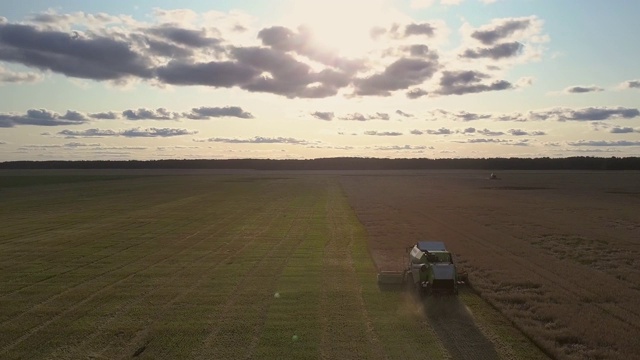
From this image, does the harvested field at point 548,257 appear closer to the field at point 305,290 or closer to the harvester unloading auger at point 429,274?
the field at point 305,290

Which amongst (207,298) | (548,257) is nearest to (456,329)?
(207,298)

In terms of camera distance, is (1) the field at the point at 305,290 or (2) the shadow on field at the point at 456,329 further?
(1) the field at the point at 305,290

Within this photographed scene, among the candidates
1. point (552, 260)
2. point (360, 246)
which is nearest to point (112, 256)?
point (360, 246)

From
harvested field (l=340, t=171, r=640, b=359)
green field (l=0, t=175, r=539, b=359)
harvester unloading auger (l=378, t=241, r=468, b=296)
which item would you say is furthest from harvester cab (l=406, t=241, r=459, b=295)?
harvested field (l=340, t=171, r=640, b=359)

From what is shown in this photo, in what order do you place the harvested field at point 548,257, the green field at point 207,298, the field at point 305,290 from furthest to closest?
the harvested field at point 548,257 < the field at point 305,290 < the green field at point 207,298

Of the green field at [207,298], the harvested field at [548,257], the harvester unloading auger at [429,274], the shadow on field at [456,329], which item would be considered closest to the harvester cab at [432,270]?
the harvester unloading auger at [429,274]

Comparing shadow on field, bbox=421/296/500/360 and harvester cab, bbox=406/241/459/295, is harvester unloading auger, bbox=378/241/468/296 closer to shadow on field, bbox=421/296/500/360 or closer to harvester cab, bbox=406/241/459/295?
harvester cab, bbox=406/241/459/295

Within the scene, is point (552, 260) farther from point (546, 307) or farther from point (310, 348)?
point (310, 348)
